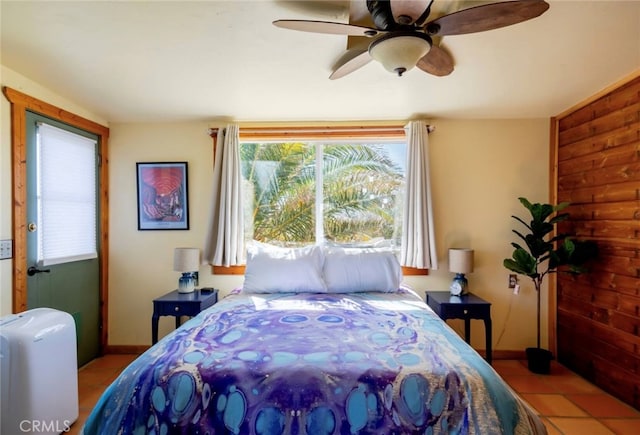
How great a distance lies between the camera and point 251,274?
266cm

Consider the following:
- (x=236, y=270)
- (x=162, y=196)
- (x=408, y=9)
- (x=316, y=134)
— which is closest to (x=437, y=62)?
(x=408, y=9)

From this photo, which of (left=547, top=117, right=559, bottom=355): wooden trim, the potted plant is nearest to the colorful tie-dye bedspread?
the potted plant

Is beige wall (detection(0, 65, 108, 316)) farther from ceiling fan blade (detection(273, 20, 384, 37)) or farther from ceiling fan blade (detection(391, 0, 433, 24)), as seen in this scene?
ceiling fan blade (detection(391, 0, 433, 24))

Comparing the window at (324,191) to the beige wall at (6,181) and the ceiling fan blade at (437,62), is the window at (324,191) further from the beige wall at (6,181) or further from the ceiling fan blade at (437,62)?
the beige wall at (6,181)

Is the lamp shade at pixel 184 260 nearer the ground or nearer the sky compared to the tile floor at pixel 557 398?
nearer the sky

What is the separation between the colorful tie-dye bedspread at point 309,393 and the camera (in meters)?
1.27

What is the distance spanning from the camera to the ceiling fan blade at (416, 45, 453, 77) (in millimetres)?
1729

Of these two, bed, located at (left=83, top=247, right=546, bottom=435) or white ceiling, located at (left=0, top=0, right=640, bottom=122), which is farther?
white ceiling, located at (left=0, top=0, right=640, bottom=122)

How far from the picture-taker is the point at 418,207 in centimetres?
297

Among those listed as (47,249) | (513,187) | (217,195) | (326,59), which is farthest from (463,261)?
(47,249)

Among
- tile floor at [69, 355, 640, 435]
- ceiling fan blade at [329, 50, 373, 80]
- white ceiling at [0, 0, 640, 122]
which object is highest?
white ceiling at [0, 0, 640, 122]

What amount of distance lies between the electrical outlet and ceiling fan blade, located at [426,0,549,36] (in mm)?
2866

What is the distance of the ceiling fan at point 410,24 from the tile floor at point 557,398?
7.77 ft

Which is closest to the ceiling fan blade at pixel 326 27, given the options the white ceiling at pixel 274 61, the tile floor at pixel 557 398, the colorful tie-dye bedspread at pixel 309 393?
→ the white ceiling at pixel 274 61
